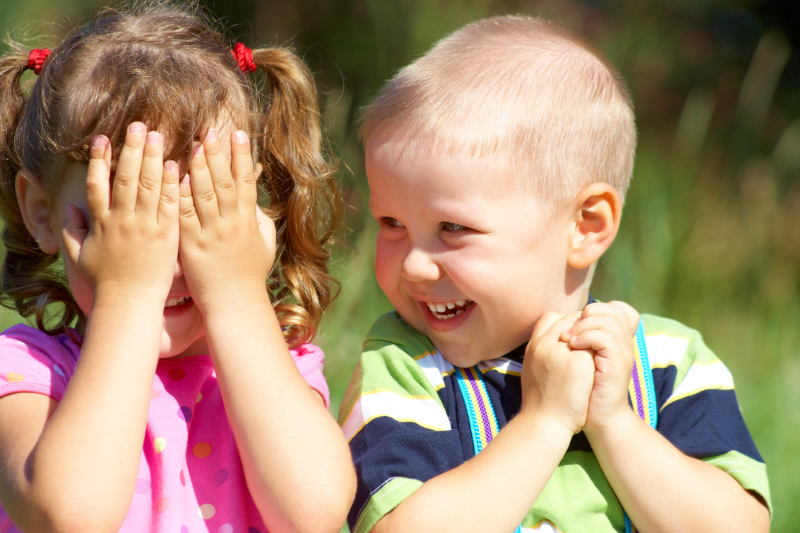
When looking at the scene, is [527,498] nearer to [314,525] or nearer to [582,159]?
[314,525]

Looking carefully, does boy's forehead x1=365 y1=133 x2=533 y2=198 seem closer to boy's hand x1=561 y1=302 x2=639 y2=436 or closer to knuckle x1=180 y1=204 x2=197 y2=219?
boy's hand x1=561 y1=302 x2=639 y2=436

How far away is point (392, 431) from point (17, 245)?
3.33 feet

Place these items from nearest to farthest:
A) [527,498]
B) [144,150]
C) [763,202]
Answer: [144,150] → [527,498] → [763,202]

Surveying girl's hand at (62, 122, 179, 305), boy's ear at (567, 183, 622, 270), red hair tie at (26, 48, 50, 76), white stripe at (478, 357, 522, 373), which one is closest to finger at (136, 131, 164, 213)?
girl's hand at (62, 122, 179, 305)

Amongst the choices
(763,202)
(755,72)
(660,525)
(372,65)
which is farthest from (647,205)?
(660,525)

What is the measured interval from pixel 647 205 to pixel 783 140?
132cm

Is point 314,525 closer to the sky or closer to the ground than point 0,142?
closer to the ground

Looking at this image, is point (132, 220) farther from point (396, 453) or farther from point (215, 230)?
point (396, 453)

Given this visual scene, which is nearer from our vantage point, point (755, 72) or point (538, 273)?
point (538, 273)

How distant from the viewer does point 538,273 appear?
1.88m

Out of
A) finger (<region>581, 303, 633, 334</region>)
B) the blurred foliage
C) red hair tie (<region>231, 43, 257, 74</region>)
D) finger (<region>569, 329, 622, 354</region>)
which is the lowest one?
the blurred foliage

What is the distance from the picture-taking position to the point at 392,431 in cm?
173

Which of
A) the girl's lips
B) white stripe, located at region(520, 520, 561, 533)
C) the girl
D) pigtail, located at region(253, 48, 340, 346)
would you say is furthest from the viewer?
pigtail, located at region(253, 48, 340, 346)

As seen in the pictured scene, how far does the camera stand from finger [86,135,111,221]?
1.55m
